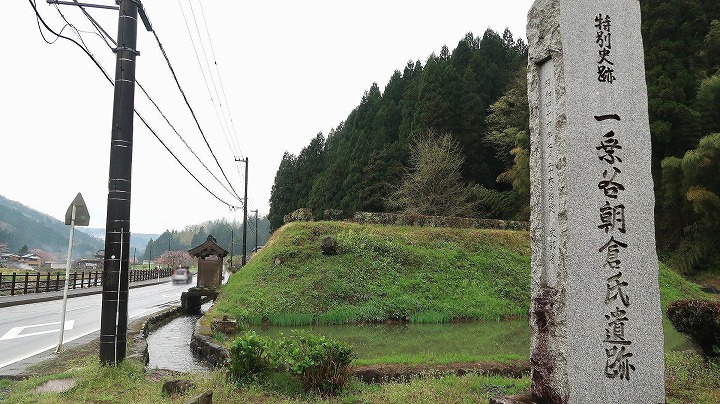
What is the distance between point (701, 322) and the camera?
21.3 feet

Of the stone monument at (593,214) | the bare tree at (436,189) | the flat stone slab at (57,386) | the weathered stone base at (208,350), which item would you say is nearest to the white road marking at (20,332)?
the weathered stone base at (208,350)

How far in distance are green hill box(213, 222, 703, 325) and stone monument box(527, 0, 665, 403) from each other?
439 inches

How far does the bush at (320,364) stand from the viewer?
5.46 metres

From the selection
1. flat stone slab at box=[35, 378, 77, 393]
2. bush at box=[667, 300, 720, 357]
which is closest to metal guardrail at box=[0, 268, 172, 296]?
flat stone slab at box=[35, 378, 77, 393]

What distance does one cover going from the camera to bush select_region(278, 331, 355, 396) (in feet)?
17.9

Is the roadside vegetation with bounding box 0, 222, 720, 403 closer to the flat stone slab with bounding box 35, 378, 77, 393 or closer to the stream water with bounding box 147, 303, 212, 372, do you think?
the flat stone slab with bounding box 35, 378, 77, 393

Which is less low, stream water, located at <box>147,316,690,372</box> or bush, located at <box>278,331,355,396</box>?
bush, located at <box>278,331,355,396</box>

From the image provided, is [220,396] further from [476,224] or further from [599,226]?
[476,224]

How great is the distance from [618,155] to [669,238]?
81.8 ft

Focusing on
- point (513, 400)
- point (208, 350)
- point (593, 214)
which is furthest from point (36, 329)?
point (593, 214)

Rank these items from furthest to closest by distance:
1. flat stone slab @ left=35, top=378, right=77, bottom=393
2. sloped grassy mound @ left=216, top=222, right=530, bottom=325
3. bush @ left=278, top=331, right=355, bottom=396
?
sloped grassy mound @ left=216, top=222, right=530, bottom=325 < bush @ left=278, top=331, right=355, bottom=396 < flat stone slab @ left=35, top=378, right=77, bottom=393

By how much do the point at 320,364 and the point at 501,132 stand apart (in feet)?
99.7

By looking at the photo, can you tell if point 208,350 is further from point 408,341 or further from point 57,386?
point 408,341

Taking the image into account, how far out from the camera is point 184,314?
17109mm
